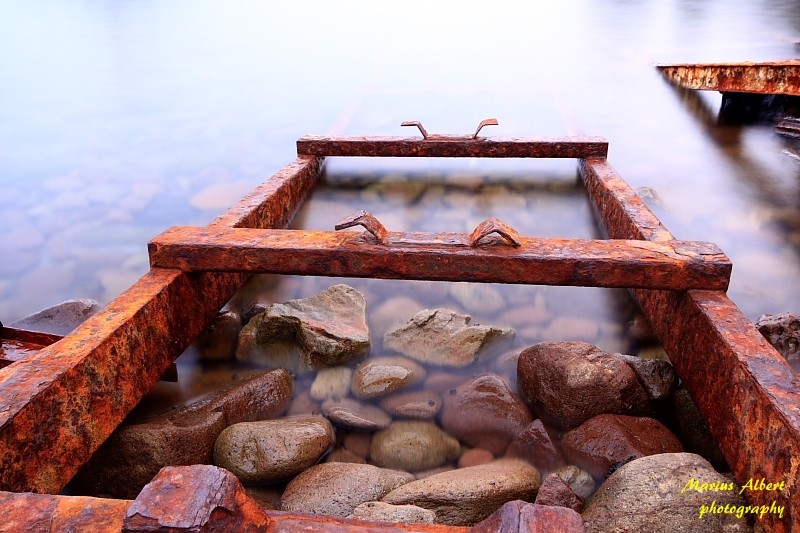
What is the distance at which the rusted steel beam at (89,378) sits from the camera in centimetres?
132

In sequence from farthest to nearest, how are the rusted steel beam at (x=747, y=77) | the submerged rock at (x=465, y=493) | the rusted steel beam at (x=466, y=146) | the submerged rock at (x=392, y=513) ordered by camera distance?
the rusted steel beam at (x=747, y=77), the rusted steel beam at (x=466, y=146), the submerged rock at (x=465, y=493), the submerged rock at (x=392, y=513)

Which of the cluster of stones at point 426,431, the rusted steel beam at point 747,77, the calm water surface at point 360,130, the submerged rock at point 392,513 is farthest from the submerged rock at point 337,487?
the rusted steel beam at point 747,77

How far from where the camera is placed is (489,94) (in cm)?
752

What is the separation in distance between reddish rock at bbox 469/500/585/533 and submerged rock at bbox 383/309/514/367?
61.4 inches

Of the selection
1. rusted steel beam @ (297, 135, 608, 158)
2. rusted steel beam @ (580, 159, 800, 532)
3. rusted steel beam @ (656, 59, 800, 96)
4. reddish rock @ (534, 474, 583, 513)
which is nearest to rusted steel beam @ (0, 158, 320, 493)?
reddish rock @ (534, 474, 583, 513)

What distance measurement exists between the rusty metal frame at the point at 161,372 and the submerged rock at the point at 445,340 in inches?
24.8

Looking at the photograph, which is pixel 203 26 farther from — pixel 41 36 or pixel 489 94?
pixel 489 94

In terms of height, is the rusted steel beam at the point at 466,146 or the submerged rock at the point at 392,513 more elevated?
the rusted steel beam at the point at 466,146

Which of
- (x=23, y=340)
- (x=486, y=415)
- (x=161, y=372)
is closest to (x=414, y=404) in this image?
(x=486, y=415)

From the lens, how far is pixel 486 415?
6.88 feet

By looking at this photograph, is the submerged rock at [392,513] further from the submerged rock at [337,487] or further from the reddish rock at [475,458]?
the reddish rock at [475,458]

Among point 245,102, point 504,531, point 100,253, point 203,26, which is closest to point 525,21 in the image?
point 203,26

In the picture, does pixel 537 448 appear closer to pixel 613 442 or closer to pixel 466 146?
pixel 613 442

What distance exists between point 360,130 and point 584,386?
4566mm
